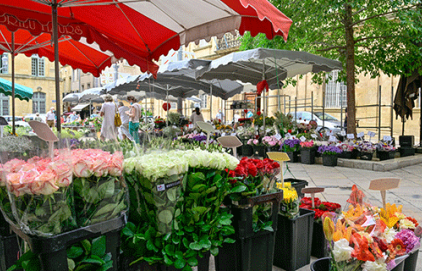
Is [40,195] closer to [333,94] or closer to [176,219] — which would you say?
[176,219]

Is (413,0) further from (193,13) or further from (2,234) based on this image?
(2,234)

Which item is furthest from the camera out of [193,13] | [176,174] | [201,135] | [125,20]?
[201,135]

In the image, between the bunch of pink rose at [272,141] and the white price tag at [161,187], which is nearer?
the white price tag at [161,187]

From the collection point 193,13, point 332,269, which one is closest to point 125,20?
point 193,13

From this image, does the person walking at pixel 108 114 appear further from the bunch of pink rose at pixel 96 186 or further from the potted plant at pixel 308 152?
the bunch of pink rose at pixel 96 186

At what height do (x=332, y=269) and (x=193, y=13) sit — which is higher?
(x=193, y=13)

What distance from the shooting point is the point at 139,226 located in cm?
190

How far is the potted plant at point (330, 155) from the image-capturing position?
778 cm

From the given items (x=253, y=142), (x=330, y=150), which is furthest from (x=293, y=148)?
(x=253, y=142)

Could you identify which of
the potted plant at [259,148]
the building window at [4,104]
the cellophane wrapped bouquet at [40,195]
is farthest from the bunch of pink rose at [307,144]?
the building window at [4,104]

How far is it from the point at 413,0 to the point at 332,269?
773 cm

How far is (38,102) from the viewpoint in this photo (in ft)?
127

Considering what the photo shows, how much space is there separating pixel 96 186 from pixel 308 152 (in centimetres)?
722

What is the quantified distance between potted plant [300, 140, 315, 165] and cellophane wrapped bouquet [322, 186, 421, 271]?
6174mm
